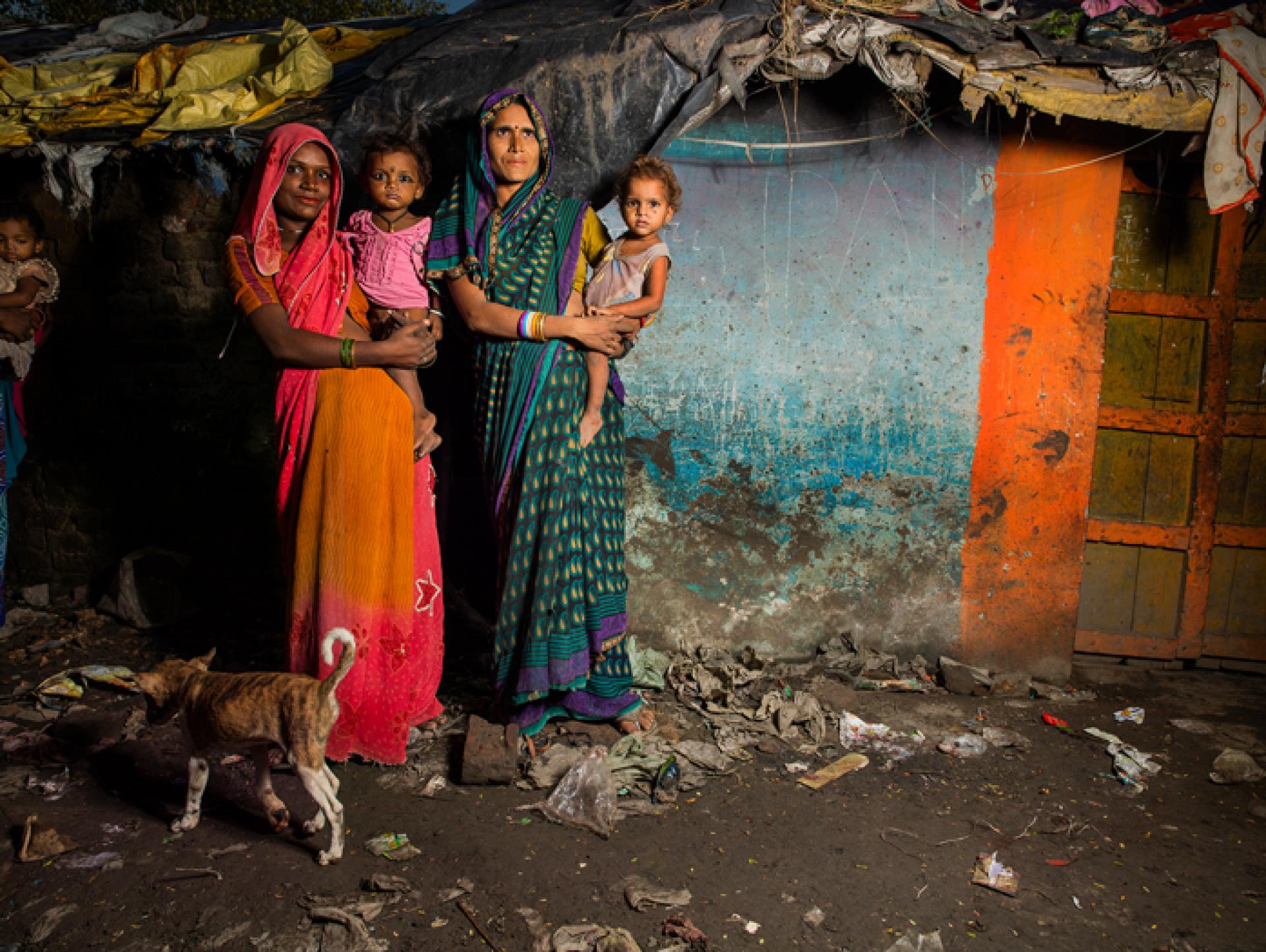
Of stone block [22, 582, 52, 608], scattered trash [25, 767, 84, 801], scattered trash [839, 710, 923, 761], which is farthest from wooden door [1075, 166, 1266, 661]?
stone block [22, 582, 52, 608]

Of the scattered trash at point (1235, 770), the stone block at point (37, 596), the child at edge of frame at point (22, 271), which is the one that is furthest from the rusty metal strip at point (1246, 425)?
the stone block at point (37, 596)

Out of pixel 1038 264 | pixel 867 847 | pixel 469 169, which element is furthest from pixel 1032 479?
pixel 469 169

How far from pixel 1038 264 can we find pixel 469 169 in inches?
112

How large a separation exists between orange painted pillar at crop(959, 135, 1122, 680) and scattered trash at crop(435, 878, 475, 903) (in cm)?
291

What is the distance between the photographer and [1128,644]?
4328 millimetres

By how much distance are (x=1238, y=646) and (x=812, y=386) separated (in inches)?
110

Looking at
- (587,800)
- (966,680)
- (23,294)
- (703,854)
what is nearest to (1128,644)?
(966,680)

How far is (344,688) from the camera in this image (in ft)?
9.62

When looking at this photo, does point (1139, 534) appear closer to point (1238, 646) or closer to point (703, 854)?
point (1238, 646)

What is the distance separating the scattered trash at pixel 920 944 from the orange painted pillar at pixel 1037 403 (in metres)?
2.21

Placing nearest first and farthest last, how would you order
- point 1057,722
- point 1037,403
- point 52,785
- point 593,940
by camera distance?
point 593,940 < point 52,785 < point 1057,722 < point 1037,403

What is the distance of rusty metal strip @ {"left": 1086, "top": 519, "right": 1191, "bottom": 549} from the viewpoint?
423 cm

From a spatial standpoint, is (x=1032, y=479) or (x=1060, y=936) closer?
(x=1060, y=936)

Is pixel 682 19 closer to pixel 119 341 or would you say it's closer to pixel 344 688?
pixel 344 688
